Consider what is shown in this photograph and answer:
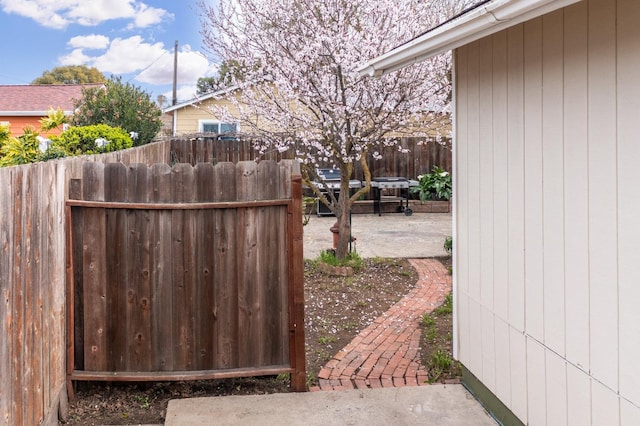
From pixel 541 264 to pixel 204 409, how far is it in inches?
88.0

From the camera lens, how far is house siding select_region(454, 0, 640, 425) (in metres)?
2.21

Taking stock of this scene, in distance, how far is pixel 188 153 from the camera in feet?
48.2

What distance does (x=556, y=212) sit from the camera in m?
2.67

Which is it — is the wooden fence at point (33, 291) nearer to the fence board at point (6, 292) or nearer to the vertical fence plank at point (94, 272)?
the fence board at point (6, 292)

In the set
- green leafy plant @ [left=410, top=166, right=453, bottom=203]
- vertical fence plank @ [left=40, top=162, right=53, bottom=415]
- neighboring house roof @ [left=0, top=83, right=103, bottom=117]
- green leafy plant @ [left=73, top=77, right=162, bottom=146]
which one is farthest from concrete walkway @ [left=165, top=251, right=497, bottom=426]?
neighboring house roof @ [left=0, top=83, right=103, bottom=117]

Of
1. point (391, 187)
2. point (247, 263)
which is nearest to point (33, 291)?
point (247, 263)

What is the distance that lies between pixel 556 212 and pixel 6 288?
8.41 ft

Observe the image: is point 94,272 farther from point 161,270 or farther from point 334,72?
point 334,72

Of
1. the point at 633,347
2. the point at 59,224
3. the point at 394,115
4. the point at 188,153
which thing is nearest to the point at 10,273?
the point at 59,224

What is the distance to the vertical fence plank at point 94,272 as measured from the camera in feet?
11.9

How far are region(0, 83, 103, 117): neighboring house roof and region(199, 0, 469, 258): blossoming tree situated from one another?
1231 centimetres

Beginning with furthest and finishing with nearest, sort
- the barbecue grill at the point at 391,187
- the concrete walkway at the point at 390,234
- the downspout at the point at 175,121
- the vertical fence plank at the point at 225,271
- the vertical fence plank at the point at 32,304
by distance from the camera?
the downspout at the point at 175,121 < the barbecue grill at the point at 391,187 < the concrete walkway at the point at 390,234 < the vertical fence plank at the point at 225,271 < the vertical fence plank at the point at 32,304

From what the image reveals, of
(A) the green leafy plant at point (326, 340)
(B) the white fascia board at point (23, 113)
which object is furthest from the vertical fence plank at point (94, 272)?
(B) the white fascia board at point (23, 113)

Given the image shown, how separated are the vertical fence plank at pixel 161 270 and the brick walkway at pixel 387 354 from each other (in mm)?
1091
